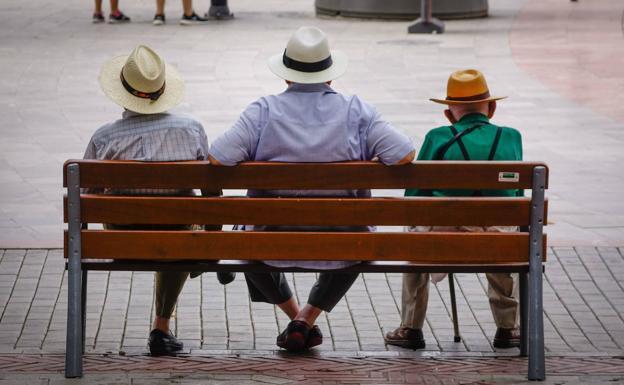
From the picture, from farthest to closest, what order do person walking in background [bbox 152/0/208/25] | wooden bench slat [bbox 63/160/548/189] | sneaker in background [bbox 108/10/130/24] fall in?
sneaker in background [bbox 108/10/130/24] < person walking in background [bbox 152/0/208/25] < wooden bench slat [bbox 63/160/548/189]

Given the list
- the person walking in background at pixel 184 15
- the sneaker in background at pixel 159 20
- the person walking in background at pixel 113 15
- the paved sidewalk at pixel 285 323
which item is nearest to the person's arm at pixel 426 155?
the paved sidewalk at pixel 285 323

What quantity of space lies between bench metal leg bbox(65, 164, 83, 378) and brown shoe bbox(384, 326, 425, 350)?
4.90 ft

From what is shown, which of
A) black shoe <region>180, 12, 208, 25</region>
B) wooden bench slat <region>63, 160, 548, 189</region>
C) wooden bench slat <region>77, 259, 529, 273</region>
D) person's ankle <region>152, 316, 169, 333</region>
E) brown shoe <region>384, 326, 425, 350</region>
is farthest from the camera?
black shoe <region>180, 12, 208, 25</region>

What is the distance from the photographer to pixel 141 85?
5.83 metres

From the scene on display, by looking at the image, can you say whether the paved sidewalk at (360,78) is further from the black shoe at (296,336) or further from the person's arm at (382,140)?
the person's arm at (382,140)

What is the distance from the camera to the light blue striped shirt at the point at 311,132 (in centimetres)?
564

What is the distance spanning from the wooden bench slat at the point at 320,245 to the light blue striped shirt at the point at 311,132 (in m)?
0.17

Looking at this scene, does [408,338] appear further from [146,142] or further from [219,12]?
[219,12]

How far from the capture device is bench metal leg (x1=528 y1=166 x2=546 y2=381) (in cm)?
539

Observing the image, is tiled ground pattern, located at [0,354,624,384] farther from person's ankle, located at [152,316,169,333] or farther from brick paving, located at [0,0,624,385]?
person's ankle, located at [152,316,169,333]

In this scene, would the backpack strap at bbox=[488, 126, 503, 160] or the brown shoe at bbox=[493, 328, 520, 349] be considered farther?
the brown shoe at bbox=[493, 328, 520, 349]

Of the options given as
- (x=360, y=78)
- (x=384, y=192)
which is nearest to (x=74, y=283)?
(x=384, y=192)

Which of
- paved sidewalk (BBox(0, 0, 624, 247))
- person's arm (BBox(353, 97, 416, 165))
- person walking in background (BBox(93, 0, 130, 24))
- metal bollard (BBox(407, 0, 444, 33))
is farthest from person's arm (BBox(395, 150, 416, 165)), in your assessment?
person walking in background (BBox(93, 0, 130, 24))

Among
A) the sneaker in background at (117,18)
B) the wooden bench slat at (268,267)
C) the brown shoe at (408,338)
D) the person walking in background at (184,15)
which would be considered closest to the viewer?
the wooden bench slat at (268,267)
